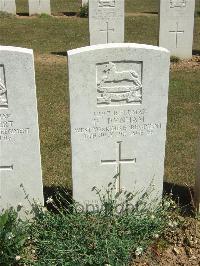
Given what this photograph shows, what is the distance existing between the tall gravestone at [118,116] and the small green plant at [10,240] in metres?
0.79

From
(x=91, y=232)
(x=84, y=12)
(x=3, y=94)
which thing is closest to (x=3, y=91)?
(x=3, y=94)

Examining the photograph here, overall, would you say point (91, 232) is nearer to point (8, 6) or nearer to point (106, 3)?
point (106, 3)

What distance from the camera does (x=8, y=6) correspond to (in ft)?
56.1

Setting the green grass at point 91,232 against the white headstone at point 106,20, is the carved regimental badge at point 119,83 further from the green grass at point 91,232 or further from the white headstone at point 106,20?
the white headstone at point 106,20

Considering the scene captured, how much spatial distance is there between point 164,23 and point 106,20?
4.87ft

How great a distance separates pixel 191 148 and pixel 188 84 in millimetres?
3097

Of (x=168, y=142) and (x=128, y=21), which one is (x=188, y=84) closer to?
(x=168, y=142)

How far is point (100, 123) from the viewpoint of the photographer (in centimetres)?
413

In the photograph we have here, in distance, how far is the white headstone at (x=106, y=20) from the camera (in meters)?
10.7

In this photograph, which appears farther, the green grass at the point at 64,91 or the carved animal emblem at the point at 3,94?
the green grass at the point at 64,91

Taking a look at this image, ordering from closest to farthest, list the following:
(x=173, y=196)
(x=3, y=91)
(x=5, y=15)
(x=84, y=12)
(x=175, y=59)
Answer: (x=3, y=91) < (x=173, y=196) < (x=175, y=59) < (x=5, y=15) < (x=84, y=12)

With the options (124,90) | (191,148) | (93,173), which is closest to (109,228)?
(93,173)

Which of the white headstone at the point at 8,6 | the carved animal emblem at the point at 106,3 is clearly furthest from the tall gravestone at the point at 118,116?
the white headstone at the point at 8,6

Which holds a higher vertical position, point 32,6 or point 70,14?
point 32,6
